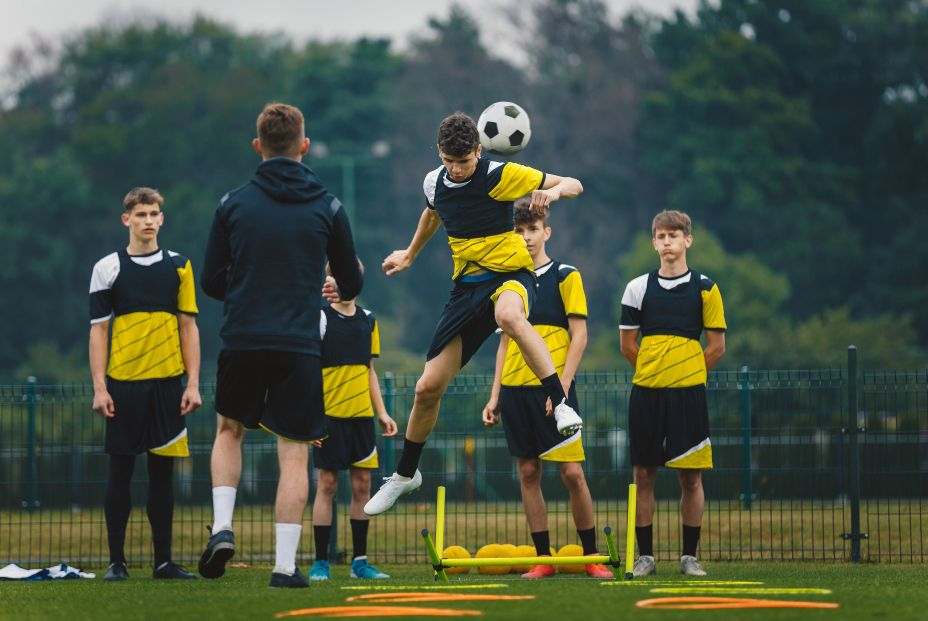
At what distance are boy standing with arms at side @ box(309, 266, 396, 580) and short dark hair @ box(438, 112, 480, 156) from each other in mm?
2409

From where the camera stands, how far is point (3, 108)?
69.2 m

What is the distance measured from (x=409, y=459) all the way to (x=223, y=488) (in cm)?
175

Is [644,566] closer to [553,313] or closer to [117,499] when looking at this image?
[553,313]

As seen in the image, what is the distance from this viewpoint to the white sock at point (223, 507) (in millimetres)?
8312

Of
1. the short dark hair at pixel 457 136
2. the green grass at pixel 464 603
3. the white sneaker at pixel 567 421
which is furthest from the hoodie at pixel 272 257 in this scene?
the white sneaker at pixel 567 421

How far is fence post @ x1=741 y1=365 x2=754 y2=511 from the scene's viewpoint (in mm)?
14070

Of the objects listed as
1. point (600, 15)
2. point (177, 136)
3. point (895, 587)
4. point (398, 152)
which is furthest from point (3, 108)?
point (895, 587)

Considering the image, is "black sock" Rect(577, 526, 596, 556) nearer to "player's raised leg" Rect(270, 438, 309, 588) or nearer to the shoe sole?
"player's raised leg" Rect(270, 438, 309, 588)

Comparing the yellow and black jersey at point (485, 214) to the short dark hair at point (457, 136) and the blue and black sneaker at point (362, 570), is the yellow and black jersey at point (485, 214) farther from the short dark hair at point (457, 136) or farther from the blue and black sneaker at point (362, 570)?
the blue and black sneaker at point (362, 570)

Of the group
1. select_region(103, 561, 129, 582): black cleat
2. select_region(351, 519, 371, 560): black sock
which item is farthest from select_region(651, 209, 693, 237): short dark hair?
select_region(103, 561, 129, 582): black cleat

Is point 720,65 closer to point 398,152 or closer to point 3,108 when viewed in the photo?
point 398,152

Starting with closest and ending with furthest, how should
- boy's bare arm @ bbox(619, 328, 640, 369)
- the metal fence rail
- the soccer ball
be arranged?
the soccer ball
boy's bare arm @ bbox(619, 328, 640, 369)
the metal fence rail

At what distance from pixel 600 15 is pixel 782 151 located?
14354 mm

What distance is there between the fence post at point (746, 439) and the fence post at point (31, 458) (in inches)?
252
